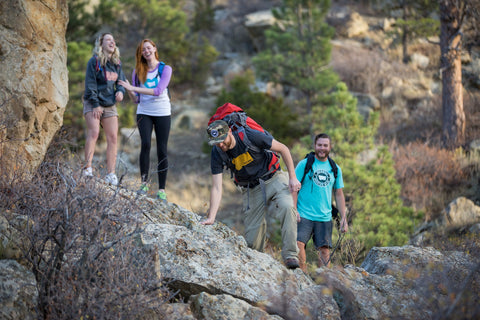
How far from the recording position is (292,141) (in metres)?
15.0

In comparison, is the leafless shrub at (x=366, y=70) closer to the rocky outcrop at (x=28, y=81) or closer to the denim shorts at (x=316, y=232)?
the denim shorts at (x=316, y=232)

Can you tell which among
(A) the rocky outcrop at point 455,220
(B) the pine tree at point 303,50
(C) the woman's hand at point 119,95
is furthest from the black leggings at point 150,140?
(B) the pine tree at point 303,50

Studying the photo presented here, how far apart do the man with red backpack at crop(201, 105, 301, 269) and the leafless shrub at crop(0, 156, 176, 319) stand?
97 cm

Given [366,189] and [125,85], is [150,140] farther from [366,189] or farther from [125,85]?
[366,189]

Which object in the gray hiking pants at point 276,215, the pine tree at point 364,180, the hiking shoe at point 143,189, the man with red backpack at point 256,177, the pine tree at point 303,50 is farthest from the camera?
the pine tree at point 303,50

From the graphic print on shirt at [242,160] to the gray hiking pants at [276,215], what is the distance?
0.99 feet

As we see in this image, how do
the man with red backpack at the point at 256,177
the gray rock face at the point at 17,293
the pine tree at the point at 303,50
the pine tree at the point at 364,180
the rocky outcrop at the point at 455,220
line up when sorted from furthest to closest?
the pine tree at the point at 303,50, the rocky outcrop at the point at 455,220, the pine tree at the point at 364,180, the man with red backpack at the point at 256,177, the gray rock face at the point at 17,293

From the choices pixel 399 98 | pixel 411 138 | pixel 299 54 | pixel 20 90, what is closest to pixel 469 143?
pixel 411 138

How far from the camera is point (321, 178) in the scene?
5219mm

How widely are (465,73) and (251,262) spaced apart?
14.6m

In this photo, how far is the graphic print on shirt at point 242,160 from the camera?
4406 mm

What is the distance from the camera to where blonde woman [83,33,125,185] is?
205 inches

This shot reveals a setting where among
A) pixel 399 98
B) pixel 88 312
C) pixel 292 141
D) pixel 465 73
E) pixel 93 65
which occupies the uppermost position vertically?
pixel 93 65

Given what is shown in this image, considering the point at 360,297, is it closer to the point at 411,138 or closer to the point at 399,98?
the point at 411,138
